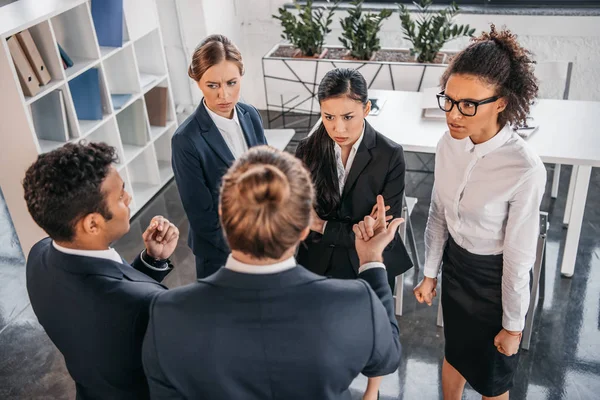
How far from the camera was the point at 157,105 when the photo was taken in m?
4.38

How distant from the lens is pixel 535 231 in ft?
6.15

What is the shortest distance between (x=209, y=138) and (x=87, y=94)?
64.2 inches

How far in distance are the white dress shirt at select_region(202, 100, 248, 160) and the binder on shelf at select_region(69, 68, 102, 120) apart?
1497mm

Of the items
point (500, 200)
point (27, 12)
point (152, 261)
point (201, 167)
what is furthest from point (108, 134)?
point (500, 200)

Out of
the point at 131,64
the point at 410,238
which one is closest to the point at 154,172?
the point at 131,64

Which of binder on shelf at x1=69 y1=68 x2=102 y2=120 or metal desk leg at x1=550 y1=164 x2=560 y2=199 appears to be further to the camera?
metal desk leg at x1=550 y1=164 x2=560 y2=199

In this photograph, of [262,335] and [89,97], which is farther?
[89,97]

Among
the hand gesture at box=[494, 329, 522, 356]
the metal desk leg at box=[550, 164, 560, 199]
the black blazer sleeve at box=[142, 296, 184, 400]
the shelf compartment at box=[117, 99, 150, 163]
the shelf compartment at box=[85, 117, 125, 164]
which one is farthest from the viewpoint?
the shelf compartment at box=[117, 99, 150, 163]

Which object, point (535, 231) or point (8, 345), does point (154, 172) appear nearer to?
point (8, 345)

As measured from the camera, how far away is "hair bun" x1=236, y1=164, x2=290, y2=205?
118 cm

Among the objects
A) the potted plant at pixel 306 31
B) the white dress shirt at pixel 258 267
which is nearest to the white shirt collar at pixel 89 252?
the white dress shirt at pixel 258 267

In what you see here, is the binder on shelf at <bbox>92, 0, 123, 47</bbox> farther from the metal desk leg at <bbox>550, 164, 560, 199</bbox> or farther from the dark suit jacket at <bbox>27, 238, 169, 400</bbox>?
the metal desk leg at <bbox>550, 164, 560, 199</bbox>

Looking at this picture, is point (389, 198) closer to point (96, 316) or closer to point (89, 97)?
point (96, 316)

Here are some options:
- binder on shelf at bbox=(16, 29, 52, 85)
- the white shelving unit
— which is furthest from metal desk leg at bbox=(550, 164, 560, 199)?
binder on shelf at bbox=(16, 29, 52, 85)
